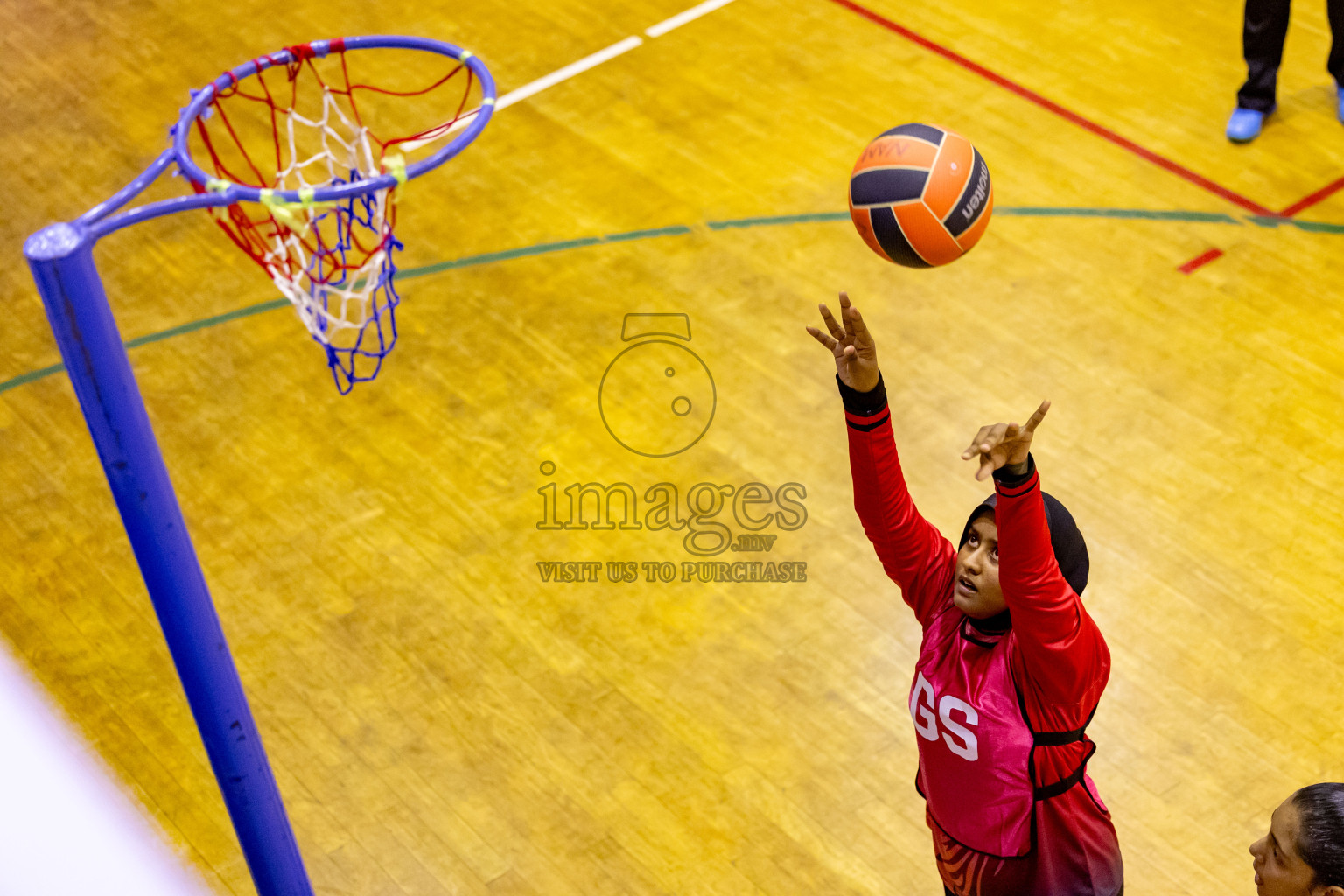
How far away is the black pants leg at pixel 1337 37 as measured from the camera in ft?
23.0

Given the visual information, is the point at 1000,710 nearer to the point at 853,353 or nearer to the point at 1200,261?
the point at 853,353

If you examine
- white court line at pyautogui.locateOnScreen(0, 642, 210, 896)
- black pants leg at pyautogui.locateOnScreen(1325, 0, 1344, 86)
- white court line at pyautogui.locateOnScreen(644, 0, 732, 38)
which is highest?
black pants leg at pyautogui.locateOnScreen(1325, 0, 1344, 86)

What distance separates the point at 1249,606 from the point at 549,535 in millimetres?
2537

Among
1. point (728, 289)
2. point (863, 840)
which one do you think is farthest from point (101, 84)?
point (863, 840)

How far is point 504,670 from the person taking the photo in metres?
4.89

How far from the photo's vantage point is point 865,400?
3145mm

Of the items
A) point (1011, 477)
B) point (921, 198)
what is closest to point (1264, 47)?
point (921, 198)

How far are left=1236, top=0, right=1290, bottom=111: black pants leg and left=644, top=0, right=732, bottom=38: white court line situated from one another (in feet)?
9.38

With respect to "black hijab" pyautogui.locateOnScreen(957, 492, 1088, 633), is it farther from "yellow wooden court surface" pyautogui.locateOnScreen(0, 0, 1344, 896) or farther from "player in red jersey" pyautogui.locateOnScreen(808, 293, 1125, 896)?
"yellow wooden court surface" pyautogui.locateOnScreen(0, 0, 1344, 896)

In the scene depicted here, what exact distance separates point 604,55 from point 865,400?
202 inches

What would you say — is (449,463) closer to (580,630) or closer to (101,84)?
(580,630)

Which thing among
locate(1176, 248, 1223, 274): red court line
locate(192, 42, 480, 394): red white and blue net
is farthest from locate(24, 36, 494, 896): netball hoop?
locate(1176, 248, 1223, 274): red court line

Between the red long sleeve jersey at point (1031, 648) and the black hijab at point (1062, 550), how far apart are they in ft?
0.11

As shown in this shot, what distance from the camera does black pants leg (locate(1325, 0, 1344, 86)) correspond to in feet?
23.0
